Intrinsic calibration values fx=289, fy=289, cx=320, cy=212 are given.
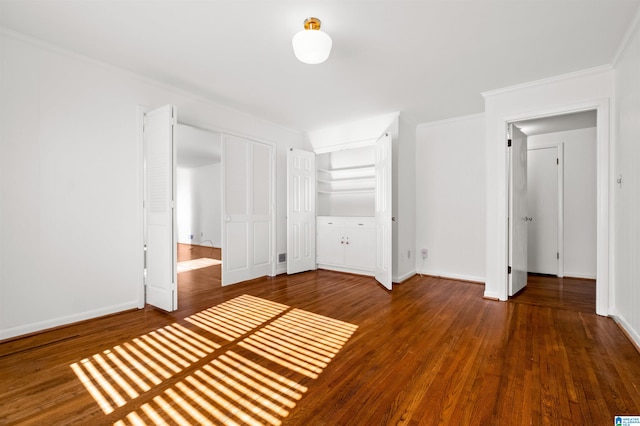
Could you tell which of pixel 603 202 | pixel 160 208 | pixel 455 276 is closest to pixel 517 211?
pixel 603 202

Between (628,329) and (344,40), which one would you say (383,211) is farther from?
(628,329)

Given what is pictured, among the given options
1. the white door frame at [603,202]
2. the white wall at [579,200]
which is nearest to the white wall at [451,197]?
the white door frame at [603,202]

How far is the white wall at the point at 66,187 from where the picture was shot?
2.44 metres

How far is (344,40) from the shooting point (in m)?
2.52

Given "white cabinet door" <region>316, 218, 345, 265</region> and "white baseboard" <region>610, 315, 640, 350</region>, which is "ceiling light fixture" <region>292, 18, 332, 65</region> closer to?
"white cabinet door" <region>316, 218, 345, 265</region>

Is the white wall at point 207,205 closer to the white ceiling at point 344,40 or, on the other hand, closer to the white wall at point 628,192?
the white ceiling at point 344,40

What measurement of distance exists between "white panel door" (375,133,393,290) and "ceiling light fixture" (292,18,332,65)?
1987 millimetres

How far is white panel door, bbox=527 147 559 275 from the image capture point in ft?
15.8

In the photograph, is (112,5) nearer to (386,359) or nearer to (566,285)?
(386,359)

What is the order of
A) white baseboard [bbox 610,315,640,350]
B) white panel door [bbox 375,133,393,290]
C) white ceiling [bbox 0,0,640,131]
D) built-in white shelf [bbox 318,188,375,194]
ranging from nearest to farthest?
1. white ceiling [bbox 0,0,640,131]
2. white baseboard [bbox 610,315,640,350]
3. white panel door [bbox 375,133,393,290]
4. built-in white shelf [bbox 318,188,375,194]

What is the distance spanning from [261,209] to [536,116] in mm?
3870

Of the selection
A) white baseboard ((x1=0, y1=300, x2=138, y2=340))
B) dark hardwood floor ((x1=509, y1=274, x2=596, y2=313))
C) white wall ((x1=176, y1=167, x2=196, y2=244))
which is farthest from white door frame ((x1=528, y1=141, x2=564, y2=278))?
white wall ((x1=176, y1=167, x2=196, y2=244))

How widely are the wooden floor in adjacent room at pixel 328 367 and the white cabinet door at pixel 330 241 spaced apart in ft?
6.14

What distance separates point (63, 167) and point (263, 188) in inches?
100
